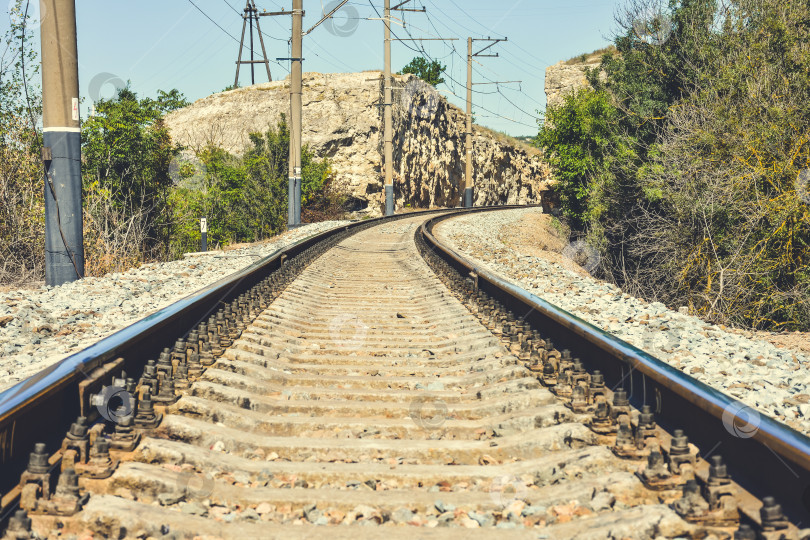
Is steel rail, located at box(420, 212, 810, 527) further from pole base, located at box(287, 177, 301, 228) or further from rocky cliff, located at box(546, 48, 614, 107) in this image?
rocky cliff, located at box(546, 48, 614, 107)

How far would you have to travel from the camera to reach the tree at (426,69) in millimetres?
87206

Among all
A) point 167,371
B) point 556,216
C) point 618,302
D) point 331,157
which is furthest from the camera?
point 331,157

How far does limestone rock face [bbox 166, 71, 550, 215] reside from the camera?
56.4m

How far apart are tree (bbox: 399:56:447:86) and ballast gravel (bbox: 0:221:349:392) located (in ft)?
262

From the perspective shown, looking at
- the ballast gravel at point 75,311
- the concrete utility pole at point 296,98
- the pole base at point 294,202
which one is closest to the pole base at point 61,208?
the ballast gravel at point 75,311

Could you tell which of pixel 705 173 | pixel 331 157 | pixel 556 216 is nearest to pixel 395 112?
pixel 331 157

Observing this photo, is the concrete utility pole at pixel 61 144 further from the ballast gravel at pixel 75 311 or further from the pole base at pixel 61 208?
the ballast gravel at pixel 75 311

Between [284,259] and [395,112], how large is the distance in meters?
50.1

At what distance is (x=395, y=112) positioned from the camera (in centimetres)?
5953

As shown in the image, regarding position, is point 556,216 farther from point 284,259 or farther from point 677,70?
point 284,259

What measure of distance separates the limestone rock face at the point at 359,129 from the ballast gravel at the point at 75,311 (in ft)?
140

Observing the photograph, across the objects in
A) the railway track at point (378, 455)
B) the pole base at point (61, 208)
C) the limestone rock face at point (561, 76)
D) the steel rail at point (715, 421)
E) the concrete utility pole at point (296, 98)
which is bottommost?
the railway track at point (378, 455)

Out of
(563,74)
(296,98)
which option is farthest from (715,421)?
(563,74)

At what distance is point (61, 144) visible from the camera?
373 inches
